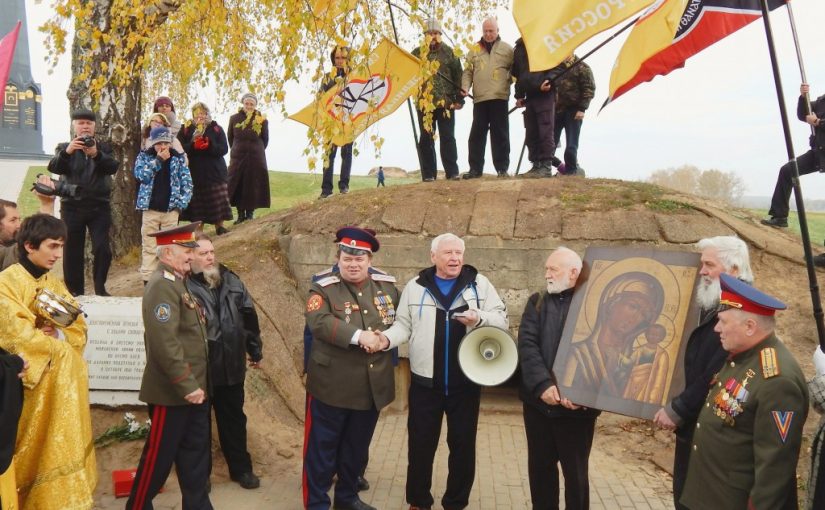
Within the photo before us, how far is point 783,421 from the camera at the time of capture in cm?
276

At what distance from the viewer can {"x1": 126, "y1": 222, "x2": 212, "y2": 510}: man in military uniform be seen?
3.93 m

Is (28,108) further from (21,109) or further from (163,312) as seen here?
(163,312)

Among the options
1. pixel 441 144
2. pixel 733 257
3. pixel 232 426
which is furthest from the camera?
pixel 441 144

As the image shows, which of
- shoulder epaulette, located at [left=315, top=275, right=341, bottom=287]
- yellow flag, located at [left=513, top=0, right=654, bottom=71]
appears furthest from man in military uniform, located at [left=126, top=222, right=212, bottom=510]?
yellow flag, located at [left=513, top=0, right=654, bottom=71]

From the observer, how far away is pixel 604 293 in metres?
3.86

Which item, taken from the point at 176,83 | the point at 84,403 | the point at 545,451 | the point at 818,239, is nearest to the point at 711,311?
the point at 545,451


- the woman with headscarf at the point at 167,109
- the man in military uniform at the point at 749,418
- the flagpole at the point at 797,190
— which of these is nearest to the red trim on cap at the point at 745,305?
the man in military uniform at the point at 749,418

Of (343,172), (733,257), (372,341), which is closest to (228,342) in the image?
(372,341)

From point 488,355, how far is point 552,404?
0.57 meters

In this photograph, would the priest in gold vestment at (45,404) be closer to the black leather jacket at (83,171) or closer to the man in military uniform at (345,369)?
the man in military uniform at (345,369)

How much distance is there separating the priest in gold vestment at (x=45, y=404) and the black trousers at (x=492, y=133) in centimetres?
579

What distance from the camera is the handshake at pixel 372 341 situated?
421 cm

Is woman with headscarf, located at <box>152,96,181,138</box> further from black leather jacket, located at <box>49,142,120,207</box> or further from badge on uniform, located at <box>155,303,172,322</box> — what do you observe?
badge on uniform, located at <box>155,303,172,322</box>

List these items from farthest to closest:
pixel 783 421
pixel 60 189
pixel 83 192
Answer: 1. pixel 83 192
2. pixel 60 189
3. pixel 783 421
